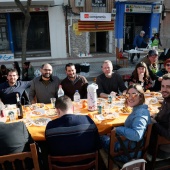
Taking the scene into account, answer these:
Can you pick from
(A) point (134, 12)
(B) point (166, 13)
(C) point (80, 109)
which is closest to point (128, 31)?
(A) point (134, 12)

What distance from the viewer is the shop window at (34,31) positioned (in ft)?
41.3

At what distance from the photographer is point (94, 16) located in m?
12.5

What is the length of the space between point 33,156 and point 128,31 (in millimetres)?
13476

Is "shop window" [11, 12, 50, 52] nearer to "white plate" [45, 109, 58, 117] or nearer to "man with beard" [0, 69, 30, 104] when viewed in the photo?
"man with beard" [0, 69, 30, 104]

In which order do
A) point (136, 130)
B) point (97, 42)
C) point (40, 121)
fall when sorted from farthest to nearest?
point (97, 42) < point (40, 121) < point (136, 130)

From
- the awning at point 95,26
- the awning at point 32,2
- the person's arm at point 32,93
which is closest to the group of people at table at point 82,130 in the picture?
the person's arm at point 32,93

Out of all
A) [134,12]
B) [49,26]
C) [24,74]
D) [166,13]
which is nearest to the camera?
[24,74]

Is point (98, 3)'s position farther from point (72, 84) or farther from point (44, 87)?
point (44, 87)

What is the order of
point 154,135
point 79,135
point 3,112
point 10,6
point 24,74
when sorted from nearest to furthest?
point 79,135 → point 154,135 → point 3,112 → point 24,74 → point 10,6

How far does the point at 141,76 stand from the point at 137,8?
10.5 m

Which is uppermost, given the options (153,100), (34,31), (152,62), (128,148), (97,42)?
(34,31)

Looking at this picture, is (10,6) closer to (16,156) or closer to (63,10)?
(63,10)

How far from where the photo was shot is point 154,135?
2.68m

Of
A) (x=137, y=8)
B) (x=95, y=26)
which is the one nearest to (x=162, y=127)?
(x=95, y=26)
